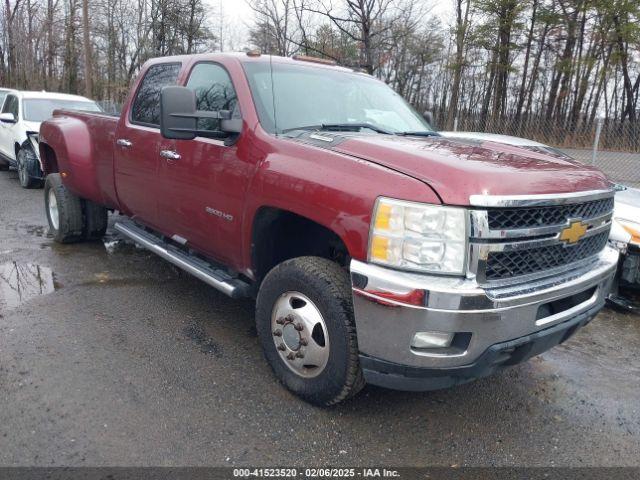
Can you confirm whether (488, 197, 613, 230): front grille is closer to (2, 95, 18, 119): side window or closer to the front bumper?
the front bumper

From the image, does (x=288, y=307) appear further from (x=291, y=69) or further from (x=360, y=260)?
(x=291, y=69)

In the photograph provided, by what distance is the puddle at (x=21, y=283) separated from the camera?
434 cm

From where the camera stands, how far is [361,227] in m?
2.44

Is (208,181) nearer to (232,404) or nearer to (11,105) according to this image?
(232,404)

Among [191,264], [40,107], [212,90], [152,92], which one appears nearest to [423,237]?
[191,264]

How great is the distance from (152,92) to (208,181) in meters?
1.47

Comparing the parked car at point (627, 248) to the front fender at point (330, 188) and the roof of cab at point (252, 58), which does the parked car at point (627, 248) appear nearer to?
the roof of cab at point (252, 58)

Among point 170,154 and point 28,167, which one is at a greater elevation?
point 170,154

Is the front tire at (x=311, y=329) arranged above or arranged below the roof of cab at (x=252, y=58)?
below

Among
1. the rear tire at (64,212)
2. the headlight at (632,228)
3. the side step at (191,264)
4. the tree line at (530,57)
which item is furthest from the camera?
the tree line at (530,57)

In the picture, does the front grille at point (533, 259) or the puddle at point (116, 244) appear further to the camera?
the puddle at point (116, 244)

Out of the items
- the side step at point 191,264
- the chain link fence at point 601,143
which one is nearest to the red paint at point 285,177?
the side step at point 191,264

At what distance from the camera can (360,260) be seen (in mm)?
2439

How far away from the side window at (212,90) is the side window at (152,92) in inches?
13.0
